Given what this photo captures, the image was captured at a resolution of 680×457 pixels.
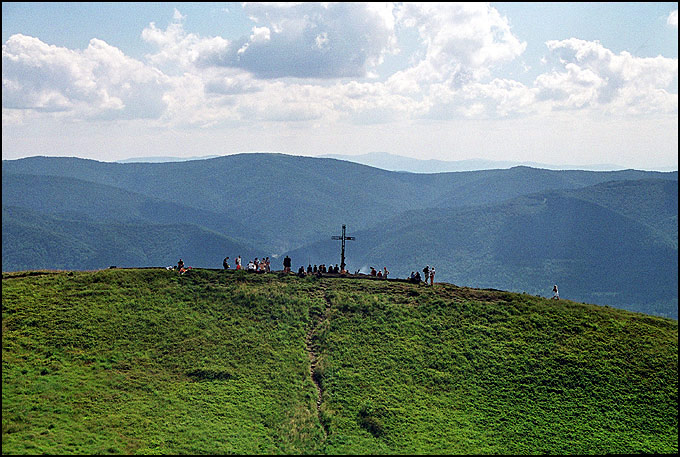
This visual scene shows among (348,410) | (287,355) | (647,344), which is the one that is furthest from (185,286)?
(647,344)

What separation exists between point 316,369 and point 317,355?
2400 mm

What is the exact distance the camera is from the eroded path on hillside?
37.5m

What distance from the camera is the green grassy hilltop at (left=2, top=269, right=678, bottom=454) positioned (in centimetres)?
3350

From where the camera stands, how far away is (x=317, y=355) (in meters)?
44.2

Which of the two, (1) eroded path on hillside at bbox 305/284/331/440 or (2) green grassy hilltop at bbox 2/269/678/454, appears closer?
Result: (2) green grassy hilltop at bbox 2/269/678/454

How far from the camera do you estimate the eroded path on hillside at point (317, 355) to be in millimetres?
37469

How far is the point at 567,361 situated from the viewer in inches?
1692

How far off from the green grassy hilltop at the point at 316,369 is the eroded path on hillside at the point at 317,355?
19 centimetres

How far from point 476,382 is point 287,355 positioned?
14443mm

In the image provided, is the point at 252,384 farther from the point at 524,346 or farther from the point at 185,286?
the point at 524,346

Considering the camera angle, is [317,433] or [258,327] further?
[258,327]

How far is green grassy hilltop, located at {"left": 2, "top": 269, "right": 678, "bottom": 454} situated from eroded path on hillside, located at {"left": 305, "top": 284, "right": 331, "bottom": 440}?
0.19 m

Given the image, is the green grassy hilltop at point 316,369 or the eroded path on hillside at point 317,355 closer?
the green grassy hilltop at point 316,369

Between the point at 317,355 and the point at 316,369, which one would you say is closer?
the point at 316,369
